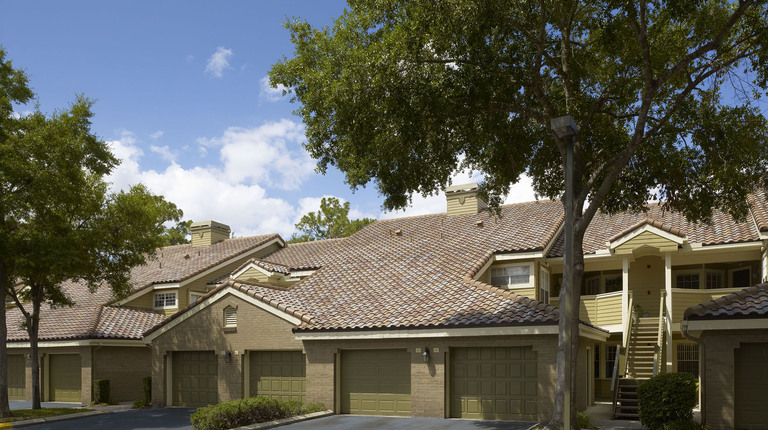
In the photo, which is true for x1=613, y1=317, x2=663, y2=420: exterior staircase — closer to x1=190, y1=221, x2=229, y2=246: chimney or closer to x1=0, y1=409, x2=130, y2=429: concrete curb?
x1=0, y1=409, x2=130, y2=429: concrete curb

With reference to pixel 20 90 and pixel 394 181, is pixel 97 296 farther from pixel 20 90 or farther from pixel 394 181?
pixel 394 181

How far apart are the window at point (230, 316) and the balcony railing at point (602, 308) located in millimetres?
13502

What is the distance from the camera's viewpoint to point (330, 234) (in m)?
63.1

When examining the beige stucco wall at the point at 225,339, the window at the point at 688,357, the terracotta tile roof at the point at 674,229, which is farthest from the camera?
the window at the point at 688,357

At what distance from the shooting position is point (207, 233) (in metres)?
42.9

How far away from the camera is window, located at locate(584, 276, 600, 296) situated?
3011 cm

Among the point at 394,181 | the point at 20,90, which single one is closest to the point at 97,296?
the point at 20,90

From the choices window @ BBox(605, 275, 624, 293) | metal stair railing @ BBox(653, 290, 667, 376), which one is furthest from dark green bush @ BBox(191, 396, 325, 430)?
window @ BBox(605, 275, 624, 293)

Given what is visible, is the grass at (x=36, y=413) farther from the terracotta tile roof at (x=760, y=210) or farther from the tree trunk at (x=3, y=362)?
the terracotta tile roof at (x=760, y=210)

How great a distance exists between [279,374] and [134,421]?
4.99 metres

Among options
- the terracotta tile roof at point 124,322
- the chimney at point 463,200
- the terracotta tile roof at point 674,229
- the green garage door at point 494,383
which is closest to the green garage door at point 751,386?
the green garage door at point 494,383

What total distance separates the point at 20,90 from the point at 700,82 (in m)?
21.9

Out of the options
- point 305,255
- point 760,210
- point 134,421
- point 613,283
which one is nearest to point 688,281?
point 613,283

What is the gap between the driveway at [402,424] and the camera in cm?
1923
